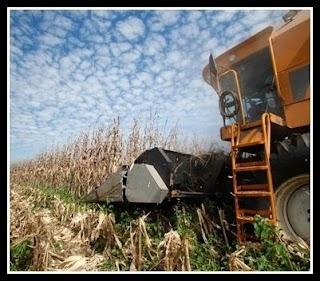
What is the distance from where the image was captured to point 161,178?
4.21 m

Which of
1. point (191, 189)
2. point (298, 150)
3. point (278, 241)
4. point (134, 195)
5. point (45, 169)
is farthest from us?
point (45, 169)

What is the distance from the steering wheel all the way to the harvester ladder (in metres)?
0.31

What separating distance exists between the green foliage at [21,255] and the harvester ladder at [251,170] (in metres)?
2.31

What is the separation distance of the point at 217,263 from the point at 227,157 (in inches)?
64.7

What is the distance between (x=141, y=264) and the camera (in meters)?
3.57

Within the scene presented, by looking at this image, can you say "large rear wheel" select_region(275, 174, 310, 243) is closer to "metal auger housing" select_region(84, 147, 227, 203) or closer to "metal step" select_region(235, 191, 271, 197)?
"metal step" select_region(235, 191, 271, 197)

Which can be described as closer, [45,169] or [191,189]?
[191,189]

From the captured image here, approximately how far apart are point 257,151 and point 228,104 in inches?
29.5

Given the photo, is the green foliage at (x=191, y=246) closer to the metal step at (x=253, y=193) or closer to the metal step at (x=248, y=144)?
the metal step at (x=253, y=193)

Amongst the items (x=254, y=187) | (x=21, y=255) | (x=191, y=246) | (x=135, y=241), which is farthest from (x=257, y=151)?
(x=21, y=255)

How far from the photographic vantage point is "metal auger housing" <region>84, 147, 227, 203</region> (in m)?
3.97

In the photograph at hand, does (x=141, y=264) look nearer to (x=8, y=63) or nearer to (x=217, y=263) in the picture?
(x=217, y=263)

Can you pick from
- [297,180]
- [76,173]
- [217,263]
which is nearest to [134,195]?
[217,263]

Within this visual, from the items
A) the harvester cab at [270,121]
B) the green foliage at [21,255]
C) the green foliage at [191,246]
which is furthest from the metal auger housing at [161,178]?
the green foliage at [21,255]
